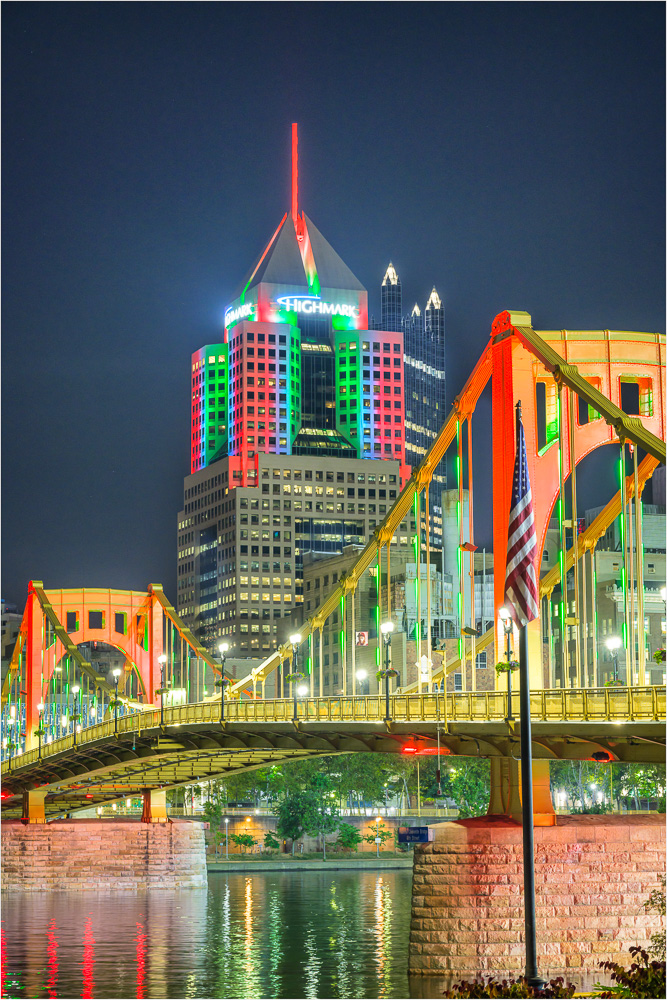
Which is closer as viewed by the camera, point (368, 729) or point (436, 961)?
point (436, 961)

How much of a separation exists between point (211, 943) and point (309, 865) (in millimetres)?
59964

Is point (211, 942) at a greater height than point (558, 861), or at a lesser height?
lesser

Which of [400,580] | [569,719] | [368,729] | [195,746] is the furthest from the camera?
[400,580]

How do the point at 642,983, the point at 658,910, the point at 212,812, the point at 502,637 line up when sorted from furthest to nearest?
1. the point at 212,812
2. the point at 502,637
3. the point at 658,910
4. the point at 642,983

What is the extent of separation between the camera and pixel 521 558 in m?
34.6

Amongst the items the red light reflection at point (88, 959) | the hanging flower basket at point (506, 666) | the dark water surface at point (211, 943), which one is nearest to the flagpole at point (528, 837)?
the hanging flower basket at point (506, 666)

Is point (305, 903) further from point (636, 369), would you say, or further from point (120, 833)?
point (636, 369)

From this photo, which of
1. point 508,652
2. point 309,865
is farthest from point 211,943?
point 309,865

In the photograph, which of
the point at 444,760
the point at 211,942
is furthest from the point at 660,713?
the point at 444,760

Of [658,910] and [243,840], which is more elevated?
[658,910]

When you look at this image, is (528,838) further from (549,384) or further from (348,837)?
(348,837)

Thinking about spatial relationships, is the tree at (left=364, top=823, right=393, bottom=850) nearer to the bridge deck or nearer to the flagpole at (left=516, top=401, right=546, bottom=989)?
the bridge deck

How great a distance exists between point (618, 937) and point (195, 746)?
3666cm

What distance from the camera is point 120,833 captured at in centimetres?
10200
